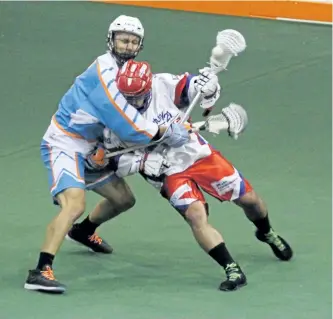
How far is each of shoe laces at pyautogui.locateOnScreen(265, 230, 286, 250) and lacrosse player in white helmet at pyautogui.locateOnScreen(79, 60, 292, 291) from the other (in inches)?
8.3

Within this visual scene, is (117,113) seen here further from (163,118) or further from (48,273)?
(48,273)

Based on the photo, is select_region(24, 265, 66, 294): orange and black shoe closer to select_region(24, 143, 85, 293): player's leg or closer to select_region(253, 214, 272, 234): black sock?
select_region(24, 143, 85, 293): player's leg

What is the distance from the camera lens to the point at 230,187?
6141 millimetres

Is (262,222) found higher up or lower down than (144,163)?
lower down

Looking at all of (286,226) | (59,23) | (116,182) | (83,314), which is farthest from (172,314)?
(59,23)

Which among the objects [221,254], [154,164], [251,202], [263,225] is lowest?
[221,254]

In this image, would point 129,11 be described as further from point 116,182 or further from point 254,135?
point 116,182

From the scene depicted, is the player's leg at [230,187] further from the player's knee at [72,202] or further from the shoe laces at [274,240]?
the player's knee at [72,202]

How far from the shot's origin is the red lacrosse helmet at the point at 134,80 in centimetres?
585

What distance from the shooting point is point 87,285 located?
5.96 metres

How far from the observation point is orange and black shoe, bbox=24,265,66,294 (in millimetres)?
5773

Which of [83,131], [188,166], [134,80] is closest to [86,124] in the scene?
[83,131]

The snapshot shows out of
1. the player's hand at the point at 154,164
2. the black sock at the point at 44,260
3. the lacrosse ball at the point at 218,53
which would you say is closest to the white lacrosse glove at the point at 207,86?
the lacrosse ball at the point at 218,53

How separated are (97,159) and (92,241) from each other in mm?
607
